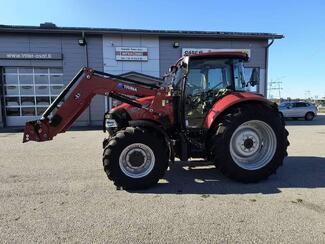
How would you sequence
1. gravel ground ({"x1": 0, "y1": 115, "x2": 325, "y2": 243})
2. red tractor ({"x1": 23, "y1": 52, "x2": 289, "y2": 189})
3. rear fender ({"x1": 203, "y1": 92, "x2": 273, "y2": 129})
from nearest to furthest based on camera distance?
gravel ground ({"x1": 0, "y1": 115, "x2": 325, "y2": 243}) → red tractor ({"x1": 23, "y1": 52, "x2": 289, "y2": 189}) → rear fender ({"x1": 203, "y1": 92, "x2": 273, "y2": 129})

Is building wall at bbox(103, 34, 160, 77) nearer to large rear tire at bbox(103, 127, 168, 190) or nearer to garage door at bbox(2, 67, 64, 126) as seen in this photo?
garage door at bbox(2, 67, 64, 126)

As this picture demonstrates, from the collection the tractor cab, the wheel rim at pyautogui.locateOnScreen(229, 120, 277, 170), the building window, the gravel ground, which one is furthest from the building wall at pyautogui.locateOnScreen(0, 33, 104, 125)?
the wheel rim at pyautogui.locateOnScreen(229, 120, 277, 170)

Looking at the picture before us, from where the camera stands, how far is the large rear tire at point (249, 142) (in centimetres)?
620

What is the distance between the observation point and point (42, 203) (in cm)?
529

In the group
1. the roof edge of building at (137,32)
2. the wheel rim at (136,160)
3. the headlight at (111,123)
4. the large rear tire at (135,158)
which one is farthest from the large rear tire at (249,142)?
the roof edge of building at (137,32)

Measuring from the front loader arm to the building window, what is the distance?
1498cm

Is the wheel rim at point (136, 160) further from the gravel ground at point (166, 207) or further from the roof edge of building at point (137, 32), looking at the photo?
the roof edge of building at point (137, 32)

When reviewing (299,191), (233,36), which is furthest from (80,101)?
(233,36)

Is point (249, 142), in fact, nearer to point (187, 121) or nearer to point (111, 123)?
point (187, 121)

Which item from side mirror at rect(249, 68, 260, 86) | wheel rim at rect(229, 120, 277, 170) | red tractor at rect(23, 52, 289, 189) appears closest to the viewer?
red tractor at rect(23, 52, 289, 189)

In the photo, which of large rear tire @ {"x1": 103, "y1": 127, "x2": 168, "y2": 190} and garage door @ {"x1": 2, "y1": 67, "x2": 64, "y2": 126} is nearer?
large rear tire @ {"x1": 103, "y1": 127, "x2": 168, "y2": 190}

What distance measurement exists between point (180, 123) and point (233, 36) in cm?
1675

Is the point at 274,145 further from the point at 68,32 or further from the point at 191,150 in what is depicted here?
the point at 68,32

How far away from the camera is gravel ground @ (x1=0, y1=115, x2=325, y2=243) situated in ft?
13.4
